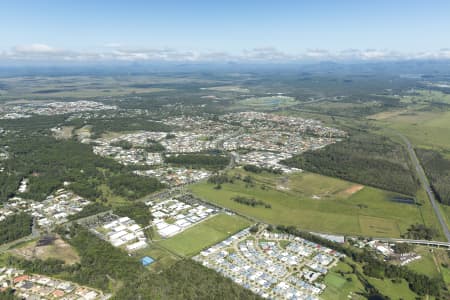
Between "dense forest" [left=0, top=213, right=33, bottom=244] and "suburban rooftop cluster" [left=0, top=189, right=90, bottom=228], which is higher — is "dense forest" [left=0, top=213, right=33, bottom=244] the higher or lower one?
the higher one

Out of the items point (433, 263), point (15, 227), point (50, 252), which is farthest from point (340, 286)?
point (15, 227)

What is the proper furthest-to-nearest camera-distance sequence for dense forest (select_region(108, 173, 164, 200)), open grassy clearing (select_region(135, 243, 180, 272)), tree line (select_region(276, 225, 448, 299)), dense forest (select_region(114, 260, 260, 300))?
dense forest (select_region(108, 173, 164, 200)), open grassy clearing (select_region(135, 243, 180, 272)), tree line (select_region(276, 225, 448, 299)), dense forest (select_region(114, 260, 260, 300))

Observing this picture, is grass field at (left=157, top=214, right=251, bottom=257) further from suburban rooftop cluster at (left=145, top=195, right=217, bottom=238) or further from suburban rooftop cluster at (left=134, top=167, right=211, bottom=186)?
suburban rooftop cluster at (left=134, top=167, right=211, bottom=186)

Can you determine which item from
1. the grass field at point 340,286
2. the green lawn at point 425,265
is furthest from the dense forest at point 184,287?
the green lawn at point 425,265

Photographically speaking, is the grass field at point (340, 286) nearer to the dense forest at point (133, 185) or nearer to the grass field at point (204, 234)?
the grass field at point (204, 234)

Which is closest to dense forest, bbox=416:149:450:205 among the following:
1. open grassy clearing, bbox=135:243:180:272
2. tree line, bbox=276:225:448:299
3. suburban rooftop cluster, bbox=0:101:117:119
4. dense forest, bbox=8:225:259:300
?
tree line, bbox=276:225:448:299

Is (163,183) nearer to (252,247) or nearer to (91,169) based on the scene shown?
(91,169)

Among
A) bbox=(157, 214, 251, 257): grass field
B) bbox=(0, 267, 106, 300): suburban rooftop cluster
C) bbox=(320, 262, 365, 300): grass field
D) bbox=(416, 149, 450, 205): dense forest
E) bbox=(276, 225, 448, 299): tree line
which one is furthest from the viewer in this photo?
bbox=(416, 149, 450, 205): dense forest
